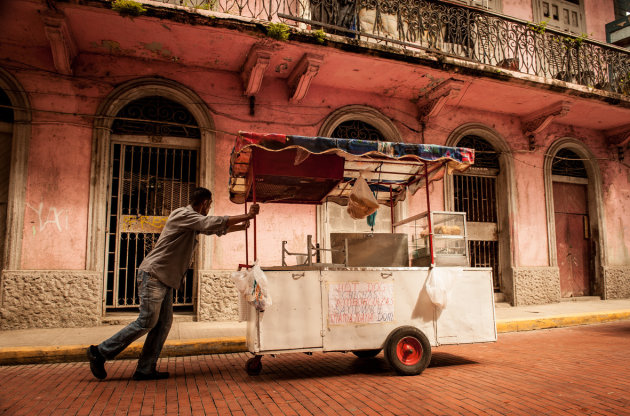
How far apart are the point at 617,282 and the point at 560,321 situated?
482cm

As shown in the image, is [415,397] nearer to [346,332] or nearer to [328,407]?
[328,407]

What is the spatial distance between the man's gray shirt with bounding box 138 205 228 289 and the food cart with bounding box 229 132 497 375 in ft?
2.38

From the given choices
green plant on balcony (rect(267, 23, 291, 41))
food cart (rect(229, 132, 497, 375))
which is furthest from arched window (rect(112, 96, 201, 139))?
food cart (rect(229, 132, 497, 375))

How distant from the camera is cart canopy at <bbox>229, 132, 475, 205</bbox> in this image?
15.4 ft

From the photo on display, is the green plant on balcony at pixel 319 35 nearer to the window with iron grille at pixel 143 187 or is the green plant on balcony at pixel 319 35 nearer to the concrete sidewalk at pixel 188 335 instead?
the window with iron grille at pixel 143 187

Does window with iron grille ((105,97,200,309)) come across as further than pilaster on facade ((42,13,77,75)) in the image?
Yes

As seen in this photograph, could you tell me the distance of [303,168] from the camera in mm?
5195

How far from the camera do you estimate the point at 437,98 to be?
9539 millimetres

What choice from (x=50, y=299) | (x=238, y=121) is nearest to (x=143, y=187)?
(x=238, y=121)

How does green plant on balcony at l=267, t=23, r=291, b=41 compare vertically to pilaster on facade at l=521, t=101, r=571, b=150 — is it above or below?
above

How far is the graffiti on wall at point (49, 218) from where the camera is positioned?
735cm

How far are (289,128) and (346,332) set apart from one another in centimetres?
525

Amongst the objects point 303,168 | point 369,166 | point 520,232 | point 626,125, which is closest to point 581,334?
point 520,232

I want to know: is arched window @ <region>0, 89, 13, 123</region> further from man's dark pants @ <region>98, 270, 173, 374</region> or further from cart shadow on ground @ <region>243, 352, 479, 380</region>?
cart shadow on ground @ <region>243, 352, 479, 380</region>
